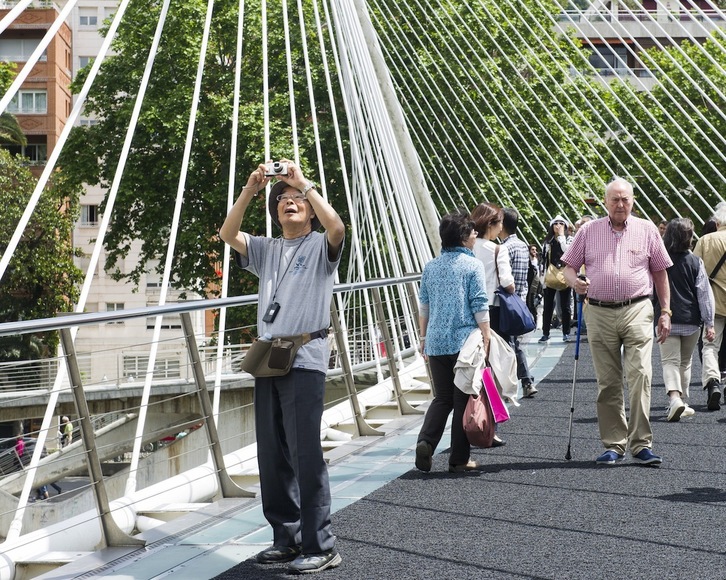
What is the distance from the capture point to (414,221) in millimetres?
12156

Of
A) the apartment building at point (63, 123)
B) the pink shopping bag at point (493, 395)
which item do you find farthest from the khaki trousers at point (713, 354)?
the apartment building at point (63, 123)

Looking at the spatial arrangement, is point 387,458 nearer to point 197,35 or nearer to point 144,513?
point 144,513

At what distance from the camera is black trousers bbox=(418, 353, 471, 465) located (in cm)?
679

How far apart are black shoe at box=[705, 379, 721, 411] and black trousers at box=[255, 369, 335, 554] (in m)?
5.41

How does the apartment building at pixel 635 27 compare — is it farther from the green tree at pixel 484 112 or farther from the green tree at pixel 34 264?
the green tree at pixel 34 264

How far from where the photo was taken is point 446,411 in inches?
269

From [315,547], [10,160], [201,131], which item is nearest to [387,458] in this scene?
[315,547]

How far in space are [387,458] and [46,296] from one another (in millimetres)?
39245

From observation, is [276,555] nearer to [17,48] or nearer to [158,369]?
[158,369]

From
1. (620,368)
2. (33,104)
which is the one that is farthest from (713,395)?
(33,104)

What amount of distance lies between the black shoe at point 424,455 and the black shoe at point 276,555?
2064mm

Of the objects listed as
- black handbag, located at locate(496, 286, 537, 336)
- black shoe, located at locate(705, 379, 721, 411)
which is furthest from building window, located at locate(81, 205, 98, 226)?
black handbag, located at locate(496, 286, 537, 336)

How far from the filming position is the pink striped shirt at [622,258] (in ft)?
22.6

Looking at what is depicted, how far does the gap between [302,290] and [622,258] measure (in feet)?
8.99
